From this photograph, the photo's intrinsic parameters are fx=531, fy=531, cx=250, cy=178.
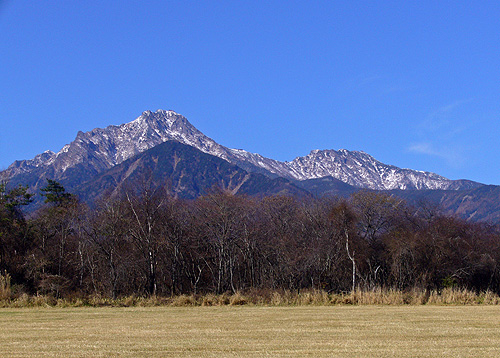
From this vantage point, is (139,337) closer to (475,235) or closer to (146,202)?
(146,202)

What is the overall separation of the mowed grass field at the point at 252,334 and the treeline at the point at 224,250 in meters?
19.6

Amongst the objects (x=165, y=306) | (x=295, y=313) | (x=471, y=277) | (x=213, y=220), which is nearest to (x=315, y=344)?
(x=295, y=313)

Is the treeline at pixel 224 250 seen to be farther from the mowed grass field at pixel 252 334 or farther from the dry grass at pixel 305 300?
the mowed grass field at pixel 252 334

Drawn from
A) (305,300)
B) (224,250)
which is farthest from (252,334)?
(224,250)

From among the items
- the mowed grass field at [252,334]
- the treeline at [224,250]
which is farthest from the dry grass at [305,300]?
the treeline at [224,250]

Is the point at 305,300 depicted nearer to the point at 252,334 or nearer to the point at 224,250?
the point at 252,334

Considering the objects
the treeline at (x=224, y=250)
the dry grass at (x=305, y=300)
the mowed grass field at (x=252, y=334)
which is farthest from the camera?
the treeline at (x=224, y=250)

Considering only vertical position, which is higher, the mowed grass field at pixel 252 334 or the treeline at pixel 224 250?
the treeline at pixel 224 250

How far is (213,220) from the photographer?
170ft

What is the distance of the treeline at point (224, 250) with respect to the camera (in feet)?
149

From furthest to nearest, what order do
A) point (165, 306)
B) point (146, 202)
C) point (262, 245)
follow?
point (262, 245) < point (146, 202) < point (165, 306)

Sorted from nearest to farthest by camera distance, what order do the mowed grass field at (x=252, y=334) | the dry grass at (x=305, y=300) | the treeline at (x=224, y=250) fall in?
1. the mowed grass field at (x=252, y=334)
2. the dry grass at (x=305, y=300)
3. the treeline at (x=224, y=250)

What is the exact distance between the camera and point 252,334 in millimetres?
16906

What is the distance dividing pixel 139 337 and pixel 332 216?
1480 inches
